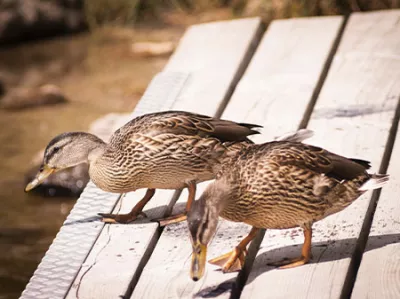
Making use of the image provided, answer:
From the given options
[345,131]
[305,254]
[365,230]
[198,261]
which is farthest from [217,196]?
[345,131]

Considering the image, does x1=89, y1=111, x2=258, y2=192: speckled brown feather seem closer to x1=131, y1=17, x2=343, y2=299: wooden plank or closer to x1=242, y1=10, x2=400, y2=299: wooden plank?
x1=131, y1=17, x2=343, y2=299: wooden plank

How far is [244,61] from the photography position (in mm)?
6574

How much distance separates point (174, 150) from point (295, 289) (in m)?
0.98

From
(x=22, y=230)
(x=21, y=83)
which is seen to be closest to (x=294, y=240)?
(x=22, y=230)

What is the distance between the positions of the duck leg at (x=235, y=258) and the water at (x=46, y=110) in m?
2.46

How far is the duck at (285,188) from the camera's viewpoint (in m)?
4.08

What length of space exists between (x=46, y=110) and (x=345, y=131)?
455 centimetres

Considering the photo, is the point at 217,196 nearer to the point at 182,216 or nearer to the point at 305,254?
the point at 305,254

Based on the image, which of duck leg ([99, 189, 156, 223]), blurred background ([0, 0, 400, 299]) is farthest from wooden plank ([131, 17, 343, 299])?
blurred background ([0, 0, 400, 299])

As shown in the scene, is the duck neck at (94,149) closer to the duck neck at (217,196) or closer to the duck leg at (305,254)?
the duck neck at (217,196)

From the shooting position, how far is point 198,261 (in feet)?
12.8

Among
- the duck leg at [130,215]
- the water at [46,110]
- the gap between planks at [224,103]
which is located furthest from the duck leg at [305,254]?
the water at [46,110]

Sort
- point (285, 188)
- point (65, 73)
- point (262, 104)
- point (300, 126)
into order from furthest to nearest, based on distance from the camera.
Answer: point (65, 73) → point (262, 104) → point (300, 126) → point (285, 188)

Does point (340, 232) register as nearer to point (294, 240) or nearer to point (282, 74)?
point (294, 240)
